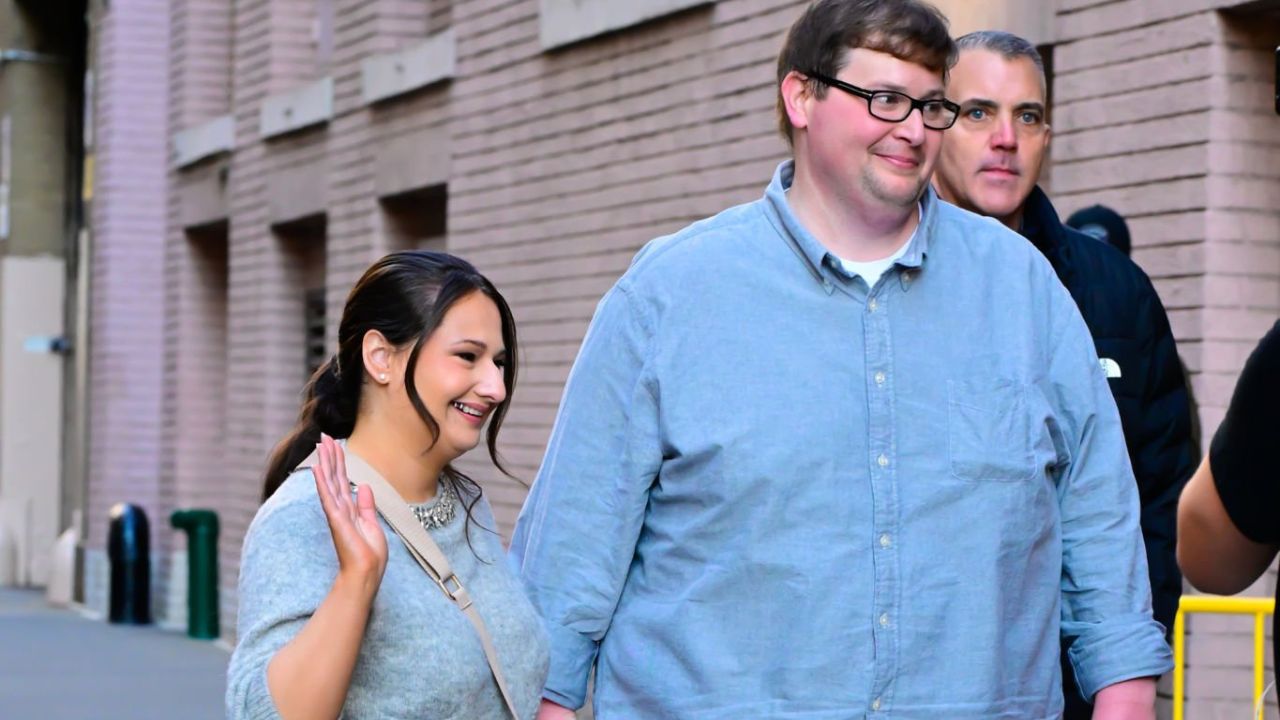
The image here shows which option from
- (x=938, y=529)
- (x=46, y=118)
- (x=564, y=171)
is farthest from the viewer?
(x=46, y=118)

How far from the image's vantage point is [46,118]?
2750 cm

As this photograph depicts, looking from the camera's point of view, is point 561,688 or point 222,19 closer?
point 561,688

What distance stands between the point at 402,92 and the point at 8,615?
31.9 feet

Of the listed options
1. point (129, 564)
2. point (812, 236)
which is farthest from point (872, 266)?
point (129, 564)

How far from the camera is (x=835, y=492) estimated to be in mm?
3635

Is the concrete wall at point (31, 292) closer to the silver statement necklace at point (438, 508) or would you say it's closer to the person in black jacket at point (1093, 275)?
the person in black jacket at point (1093, 275)

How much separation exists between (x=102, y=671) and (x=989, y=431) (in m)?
13.1

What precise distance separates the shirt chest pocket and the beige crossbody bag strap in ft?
2.51

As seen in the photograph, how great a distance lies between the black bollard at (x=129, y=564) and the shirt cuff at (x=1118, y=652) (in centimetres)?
1699

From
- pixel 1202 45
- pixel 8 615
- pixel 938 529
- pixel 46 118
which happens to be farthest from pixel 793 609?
pixel 46 118

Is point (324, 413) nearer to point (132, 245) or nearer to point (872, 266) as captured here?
point (872, 266)

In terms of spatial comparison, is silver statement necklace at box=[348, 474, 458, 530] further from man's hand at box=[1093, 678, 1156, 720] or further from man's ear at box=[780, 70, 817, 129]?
man's hand at box=[1093, 678, 1156, 720]

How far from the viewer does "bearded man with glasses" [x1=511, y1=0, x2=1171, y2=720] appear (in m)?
3.63

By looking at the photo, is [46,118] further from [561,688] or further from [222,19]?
[561,688]
